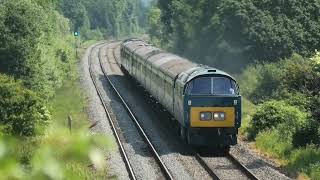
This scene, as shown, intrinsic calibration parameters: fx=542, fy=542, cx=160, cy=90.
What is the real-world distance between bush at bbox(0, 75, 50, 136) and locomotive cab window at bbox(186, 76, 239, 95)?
627 cm

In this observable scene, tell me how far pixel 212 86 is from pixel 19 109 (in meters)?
7.80

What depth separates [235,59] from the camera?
49.2 metres

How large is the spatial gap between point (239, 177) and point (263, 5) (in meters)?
34.2

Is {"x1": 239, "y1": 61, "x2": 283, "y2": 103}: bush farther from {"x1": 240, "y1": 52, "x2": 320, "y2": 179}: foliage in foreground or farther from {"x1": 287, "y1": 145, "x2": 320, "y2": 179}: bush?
{"x1": 287, "y1": 145, "x2": 320, "y2": 179}: bush

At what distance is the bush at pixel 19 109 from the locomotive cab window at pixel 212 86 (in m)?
6.27

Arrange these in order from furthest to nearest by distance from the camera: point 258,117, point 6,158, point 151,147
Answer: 1. point 258,117
2. point 151,147
3. point 6,158

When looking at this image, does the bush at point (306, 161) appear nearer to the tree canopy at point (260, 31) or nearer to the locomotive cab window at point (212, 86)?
the locomotive cab window at point (212, 86)

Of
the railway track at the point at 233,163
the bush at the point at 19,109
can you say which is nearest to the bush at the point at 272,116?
the railway track at the point at 233,163

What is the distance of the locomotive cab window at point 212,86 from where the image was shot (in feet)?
59.8

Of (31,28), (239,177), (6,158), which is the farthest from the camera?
(31,28)

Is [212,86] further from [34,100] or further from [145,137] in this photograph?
[34,100]

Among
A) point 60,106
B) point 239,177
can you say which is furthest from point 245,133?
point 60,106

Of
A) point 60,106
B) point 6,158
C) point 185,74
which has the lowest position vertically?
point 60,106

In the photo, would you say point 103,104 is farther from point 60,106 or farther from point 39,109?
point 39,109
